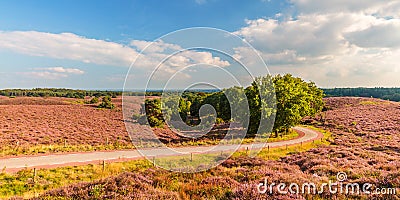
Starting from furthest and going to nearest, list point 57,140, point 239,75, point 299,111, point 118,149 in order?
1. point 299,111
2. point 57,140
3. point 118,149
4. point 239,75

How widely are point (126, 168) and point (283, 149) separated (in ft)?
64.9

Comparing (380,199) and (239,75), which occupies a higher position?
(239,75)

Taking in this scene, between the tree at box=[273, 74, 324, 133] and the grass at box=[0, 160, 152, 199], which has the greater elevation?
the tree at box=[273, 74, 324, 133]

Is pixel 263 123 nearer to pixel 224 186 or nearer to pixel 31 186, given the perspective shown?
pixel 224 186

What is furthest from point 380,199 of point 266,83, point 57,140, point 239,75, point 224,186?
point 57,140

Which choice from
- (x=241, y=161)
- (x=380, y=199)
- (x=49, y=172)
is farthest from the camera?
(x=241, y=161)

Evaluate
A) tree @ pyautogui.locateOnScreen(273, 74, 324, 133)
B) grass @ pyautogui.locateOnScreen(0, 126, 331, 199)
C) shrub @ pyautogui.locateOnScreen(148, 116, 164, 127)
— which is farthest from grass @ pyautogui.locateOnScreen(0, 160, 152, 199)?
shrub @ pyautogui.locateOnScreen(148, 116, 164, 127)

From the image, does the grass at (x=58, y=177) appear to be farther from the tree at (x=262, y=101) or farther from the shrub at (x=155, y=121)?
the shrub at (x=155, y=121)

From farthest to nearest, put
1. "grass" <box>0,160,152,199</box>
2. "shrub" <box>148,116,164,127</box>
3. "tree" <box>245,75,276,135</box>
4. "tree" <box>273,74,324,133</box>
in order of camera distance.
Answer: "shrub" <box>148,116,164,127</box>
"tree" <box>273,74,324,133</box>
"tree" <box>245,75,276,135</box>
"grass" <box>0,160,152,199</box>

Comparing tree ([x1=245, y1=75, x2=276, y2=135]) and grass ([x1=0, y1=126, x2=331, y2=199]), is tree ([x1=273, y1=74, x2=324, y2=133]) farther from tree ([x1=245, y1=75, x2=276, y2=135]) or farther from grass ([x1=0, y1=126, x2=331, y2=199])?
grass ([x1=0, y1=126, x2=331, y2=199])

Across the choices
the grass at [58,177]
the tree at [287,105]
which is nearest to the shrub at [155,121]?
the tree at [287,105]

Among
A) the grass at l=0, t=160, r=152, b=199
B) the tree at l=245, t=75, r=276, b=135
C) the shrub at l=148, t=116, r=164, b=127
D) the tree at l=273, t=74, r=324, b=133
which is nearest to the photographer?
the grass at l=0, t=160, r=152, b=199

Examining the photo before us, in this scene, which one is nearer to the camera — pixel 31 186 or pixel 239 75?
pixel 239 75

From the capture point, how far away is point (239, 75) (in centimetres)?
1081
